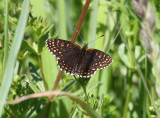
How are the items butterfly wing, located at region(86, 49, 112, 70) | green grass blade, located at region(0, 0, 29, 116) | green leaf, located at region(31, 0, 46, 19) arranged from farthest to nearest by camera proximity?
green leaf, located at region(31, 0, 46, 19) < butterfly wing, located at region(86, 49, 112, 70) < green grass blade, located at region(0, 0, 29, 116)

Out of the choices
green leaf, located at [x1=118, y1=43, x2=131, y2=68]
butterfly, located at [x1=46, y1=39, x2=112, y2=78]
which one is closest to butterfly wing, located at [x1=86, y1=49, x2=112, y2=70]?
butterfly, located at [x1=46, y1=39, x2=112, y2=78]

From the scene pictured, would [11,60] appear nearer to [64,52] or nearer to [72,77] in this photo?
[72,77]

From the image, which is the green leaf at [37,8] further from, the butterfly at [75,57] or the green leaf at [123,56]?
the green leaf at [123,56]

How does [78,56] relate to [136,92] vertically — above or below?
above

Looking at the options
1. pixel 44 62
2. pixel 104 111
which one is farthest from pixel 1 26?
pixel 104 111

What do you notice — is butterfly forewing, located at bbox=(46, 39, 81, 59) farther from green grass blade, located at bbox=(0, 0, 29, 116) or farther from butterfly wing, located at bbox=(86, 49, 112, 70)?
green grass blade, located at bbox=(0, 0, 29, 116)

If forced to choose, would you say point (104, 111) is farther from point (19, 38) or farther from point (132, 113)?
point (19, 38)
